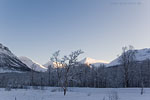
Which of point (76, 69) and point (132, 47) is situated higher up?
point (132, 47)

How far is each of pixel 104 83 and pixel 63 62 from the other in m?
54.2

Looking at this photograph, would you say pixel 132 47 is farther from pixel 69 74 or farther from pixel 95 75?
pixel 95 75

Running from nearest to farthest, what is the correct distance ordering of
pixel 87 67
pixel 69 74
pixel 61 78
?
pixel 69 74 < pixel 61 78 < pixel 87 67

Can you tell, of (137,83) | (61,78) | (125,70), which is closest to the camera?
(61,78)

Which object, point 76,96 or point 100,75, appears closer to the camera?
point 76,96

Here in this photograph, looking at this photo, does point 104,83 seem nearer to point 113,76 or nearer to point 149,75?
point 113,76

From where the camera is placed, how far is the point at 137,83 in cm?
6912

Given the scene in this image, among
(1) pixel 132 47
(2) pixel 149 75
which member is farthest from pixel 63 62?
(2) pixel 149 75

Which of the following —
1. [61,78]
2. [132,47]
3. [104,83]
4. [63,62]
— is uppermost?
[132,47]

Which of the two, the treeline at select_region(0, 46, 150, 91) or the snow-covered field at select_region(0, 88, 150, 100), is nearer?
the snow-covered field at select_region(0, 88, 150, 100)

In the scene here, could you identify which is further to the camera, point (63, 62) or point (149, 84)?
point (149, 84)

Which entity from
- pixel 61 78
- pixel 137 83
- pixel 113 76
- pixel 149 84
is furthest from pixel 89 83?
pixel 61 78

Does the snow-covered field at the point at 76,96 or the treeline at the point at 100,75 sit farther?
the treeline at the point at 100,75

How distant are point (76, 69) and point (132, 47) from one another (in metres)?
20.8
